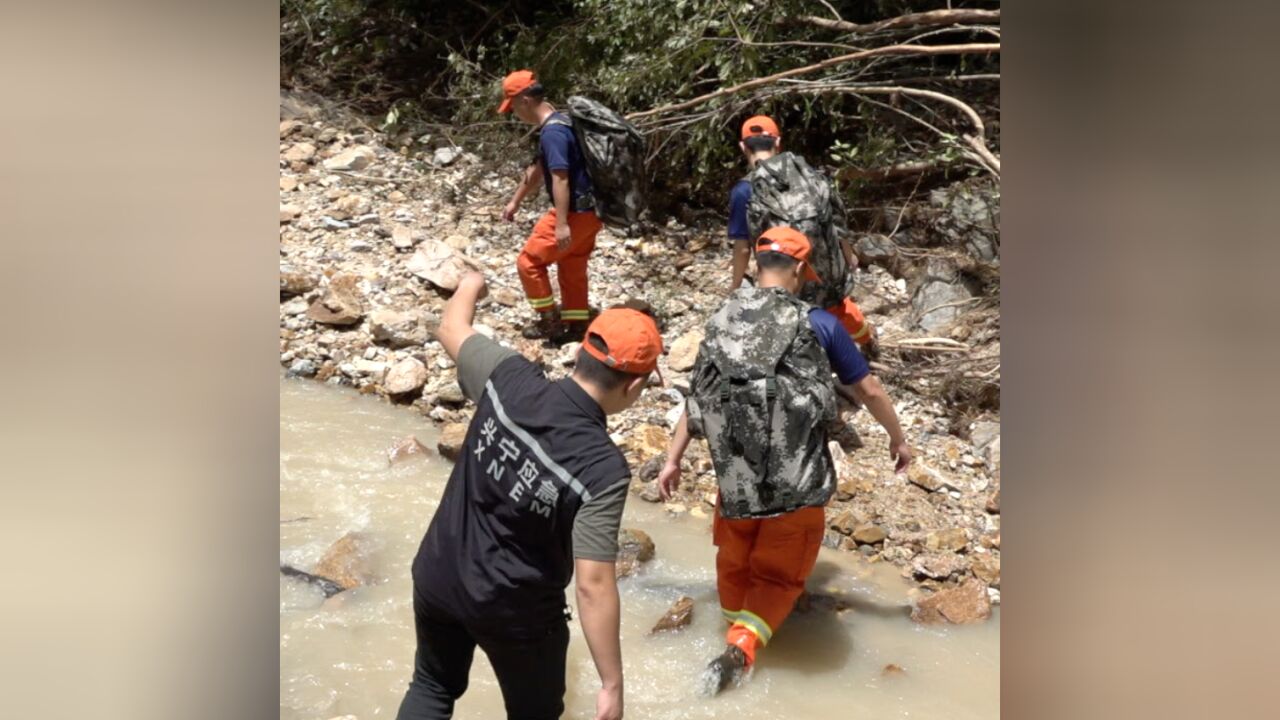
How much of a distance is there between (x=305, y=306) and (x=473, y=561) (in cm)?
428

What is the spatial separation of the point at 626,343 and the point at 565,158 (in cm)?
305

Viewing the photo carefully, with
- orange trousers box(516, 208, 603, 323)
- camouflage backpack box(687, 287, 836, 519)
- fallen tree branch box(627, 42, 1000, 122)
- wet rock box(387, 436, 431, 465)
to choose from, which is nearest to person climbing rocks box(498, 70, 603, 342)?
orange trousers box(516, 208, 603, 323)

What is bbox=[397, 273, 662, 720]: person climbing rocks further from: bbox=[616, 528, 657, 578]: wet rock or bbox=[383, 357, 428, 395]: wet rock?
bbox=[383, 357, 428, 395]: wet rock

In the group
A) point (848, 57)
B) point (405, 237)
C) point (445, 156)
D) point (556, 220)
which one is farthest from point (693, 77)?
point (556, 220)

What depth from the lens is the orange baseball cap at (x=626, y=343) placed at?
241 cm

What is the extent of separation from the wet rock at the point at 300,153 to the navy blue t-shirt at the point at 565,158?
3.33m

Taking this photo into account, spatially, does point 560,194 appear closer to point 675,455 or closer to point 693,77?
point 675,455

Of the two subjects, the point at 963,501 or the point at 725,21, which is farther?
the point at 725,21

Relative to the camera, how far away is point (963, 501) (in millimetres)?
4766

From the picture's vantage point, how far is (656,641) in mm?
3969

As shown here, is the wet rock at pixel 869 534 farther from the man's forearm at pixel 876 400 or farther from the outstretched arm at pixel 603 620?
the outstretched arm at pixel 603 620
